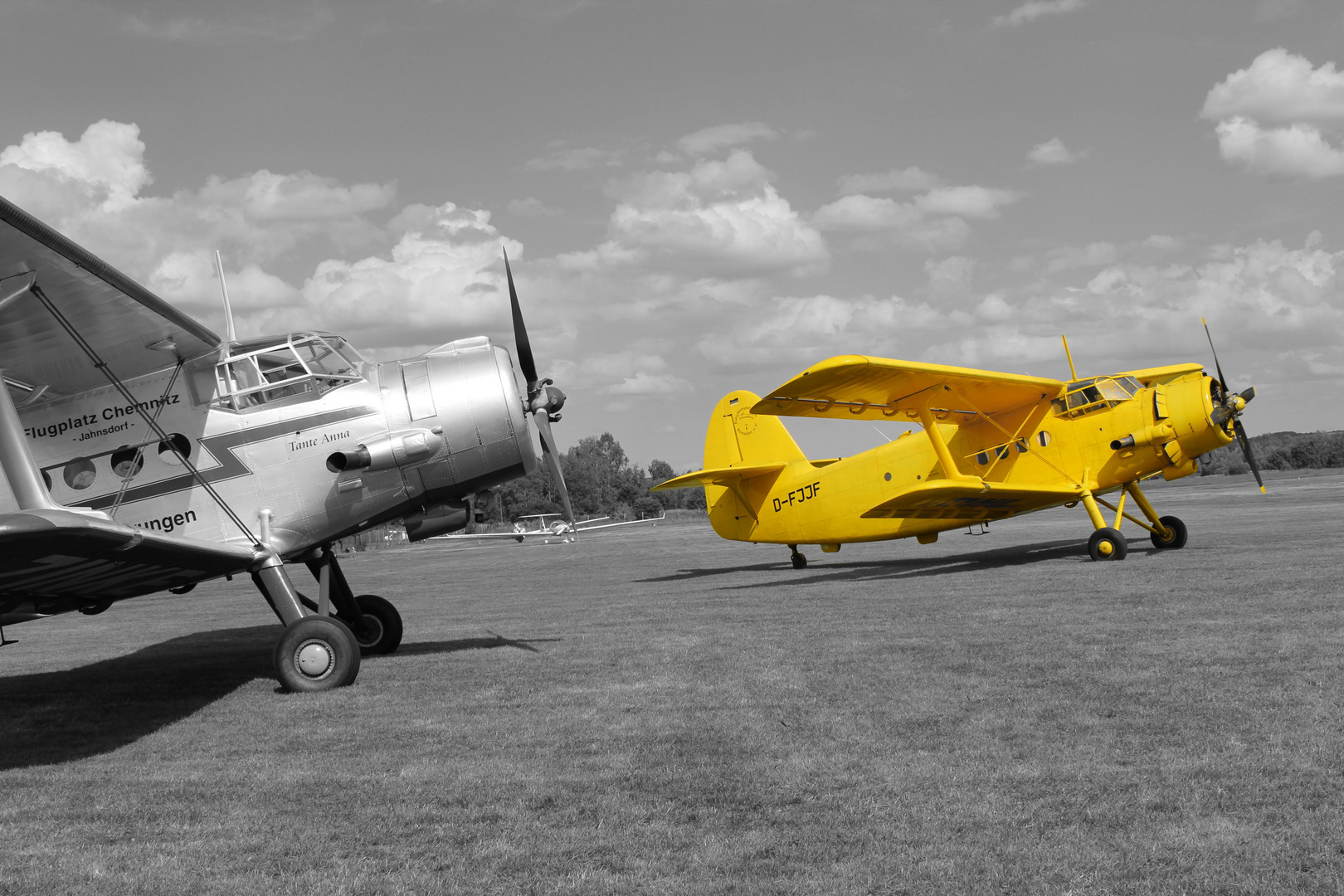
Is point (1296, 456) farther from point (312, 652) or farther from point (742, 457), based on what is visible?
point (312, 652)

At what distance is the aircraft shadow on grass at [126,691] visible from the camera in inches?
269

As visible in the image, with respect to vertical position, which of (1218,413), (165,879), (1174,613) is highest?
(1218,413)

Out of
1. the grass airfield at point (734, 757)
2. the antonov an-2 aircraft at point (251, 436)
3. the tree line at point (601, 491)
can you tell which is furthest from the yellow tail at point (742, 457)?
the tree line at point (601, 491)

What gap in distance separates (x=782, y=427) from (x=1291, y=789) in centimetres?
1695

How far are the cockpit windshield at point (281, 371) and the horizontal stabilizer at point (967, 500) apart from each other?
9812 millimetres

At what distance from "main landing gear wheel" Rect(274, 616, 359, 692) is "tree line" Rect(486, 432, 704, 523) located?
287ft

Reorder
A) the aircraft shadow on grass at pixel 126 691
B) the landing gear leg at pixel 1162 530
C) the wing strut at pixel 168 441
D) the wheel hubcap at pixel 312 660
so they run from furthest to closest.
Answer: the landing gear leg at pixel 1162 530, the wheel hubcap at pixel 312 660, the wing strut at pixel 168 441, the aircraft shadow on grass at pixel 126 691

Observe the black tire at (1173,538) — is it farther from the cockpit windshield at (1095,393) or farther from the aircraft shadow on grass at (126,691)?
the aircraft shadow on grass at (126,691)

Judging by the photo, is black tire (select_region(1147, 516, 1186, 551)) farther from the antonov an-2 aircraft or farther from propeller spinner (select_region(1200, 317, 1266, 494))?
the antonov an-2 aircraft

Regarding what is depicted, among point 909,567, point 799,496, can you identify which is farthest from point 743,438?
point 909,567

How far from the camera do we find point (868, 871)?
3740 mm

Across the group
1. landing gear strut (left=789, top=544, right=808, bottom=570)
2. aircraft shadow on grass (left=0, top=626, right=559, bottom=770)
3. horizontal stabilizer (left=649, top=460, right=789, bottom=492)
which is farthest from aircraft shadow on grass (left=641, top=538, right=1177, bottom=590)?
aircraft shadow on grass (left=0, top=626, right=559, bottom=770)

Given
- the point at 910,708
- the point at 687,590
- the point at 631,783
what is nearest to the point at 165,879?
the point at 631,783

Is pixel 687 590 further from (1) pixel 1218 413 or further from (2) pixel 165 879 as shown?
(2) pixel 165 879
